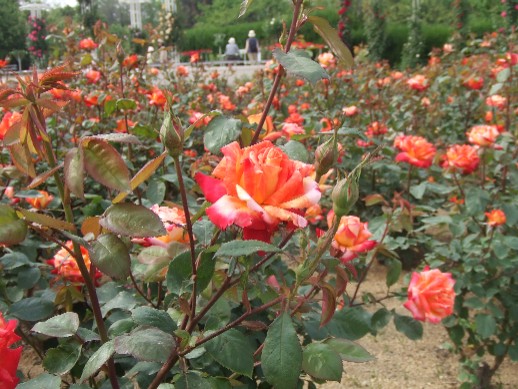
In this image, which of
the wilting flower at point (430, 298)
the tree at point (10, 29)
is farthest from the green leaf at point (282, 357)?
the tree at point (10, 29)

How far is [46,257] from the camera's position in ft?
5.00

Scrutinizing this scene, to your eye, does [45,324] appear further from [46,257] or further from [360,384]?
[360,384]

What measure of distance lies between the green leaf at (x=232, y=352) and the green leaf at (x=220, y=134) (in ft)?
0.71

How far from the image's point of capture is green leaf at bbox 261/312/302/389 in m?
0.47

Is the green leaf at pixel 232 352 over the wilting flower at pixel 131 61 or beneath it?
beneath

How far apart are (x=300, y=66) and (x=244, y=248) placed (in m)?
0.21

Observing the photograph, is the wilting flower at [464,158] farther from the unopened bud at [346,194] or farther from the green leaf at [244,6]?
the unopened bud at [346,194]

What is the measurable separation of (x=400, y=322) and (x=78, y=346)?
0.74 meters

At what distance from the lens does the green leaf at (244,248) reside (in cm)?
45

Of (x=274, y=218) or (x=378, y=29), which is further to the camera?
(x=378, y=29)

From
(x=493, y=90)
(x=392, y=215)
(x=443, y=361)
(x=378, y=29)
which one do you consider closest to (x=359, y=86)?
(x=493, y=90)

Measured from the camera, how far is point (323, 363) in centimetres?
54

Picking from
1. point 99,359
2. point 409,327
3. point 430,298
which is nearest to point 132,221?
point 99,359

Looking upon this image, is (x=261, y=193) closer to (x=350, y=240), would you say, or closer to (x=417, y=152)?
(x=350, y=240)
